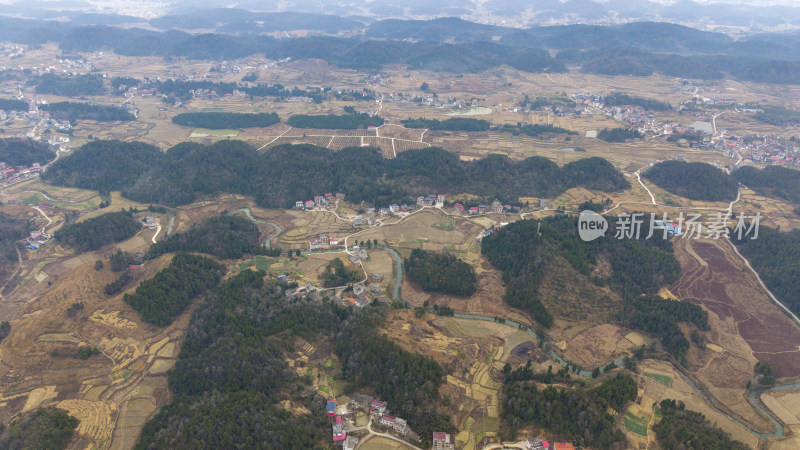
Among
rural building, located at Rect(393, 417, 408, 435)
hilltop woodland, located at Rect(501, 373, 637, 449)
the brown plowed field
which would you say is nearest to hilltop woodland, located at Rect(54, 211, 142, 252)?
rural building, located at Rect(393, 417, 408, 435)

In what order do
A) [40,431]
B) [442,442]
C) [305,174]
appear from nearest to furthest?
1. [442,442]
2. [40,431]
3. [305,174]

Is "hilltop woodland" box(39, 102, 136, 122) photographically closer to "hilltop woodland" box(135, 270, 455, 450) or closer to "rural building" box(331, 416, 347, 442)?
"hilltop woodland" box(135, 270, 455, 450)

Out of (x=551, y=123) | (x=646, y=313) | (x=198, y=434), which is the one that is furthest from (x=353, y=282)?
(x=551, y=123)

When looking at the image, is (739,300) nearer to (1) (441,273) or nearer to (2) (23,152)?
(1) (441,273)

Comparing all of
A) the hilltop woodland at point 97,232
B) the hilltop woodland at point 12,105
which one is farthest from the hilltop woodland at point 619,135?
the hilltop woodland at point 12,105

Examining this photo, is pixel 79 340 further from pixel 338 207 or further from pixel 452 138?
pixel 452 138

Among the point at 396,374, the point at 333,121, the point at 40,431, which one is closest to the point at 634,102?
the point at 333,121

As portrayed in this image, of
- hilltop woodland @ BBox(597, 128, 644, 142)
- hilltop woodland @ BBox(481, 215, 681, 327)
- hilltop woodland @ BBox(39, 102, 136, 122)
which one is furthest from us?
hilltop woodland @ BBox(39, 102, 136, 122)
